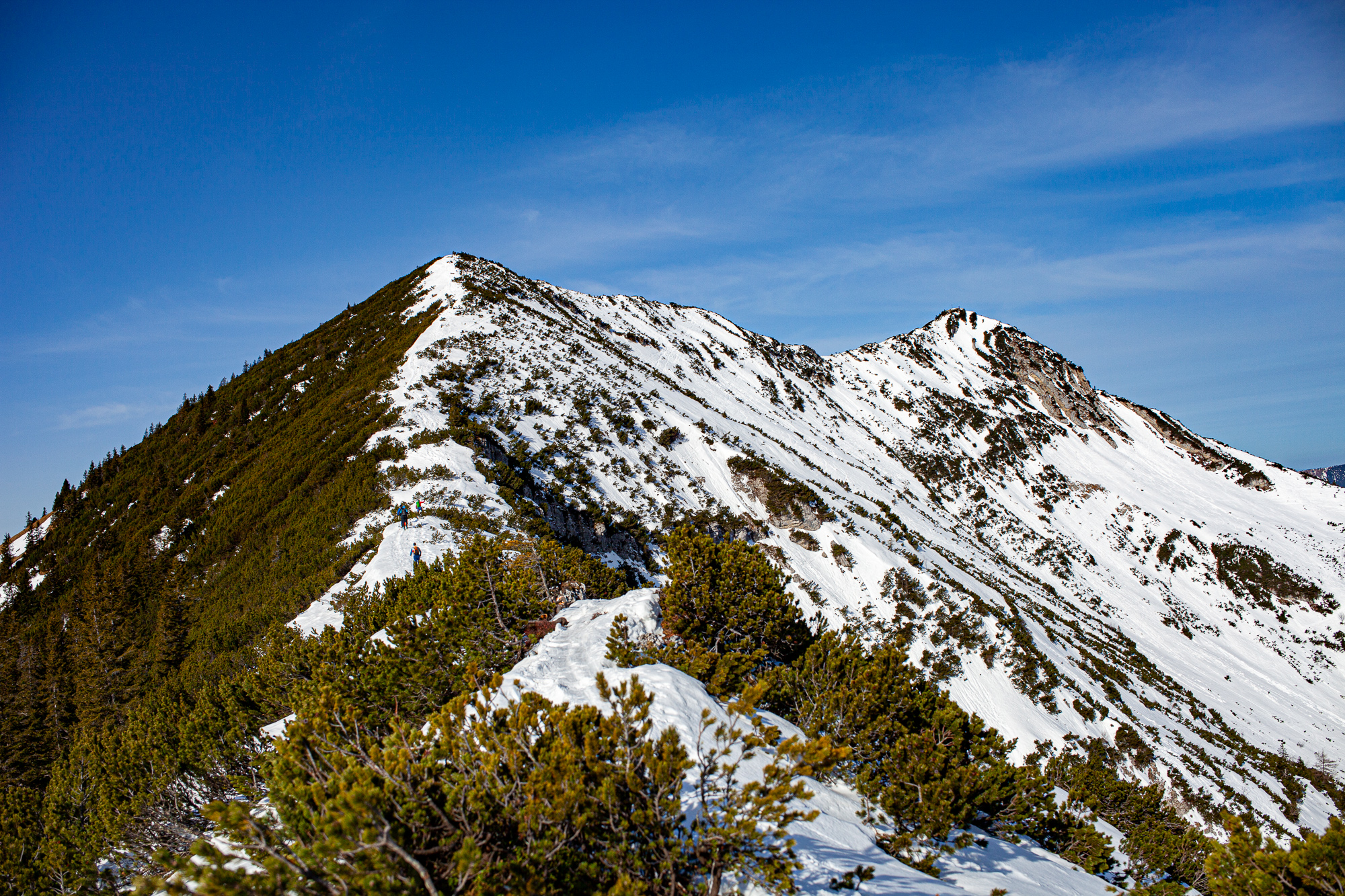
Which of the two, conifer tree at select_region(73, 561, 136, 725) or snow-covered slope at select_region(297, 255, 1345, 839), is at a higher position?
snow-covered slope at select_region(297, 255, 1345, 839)

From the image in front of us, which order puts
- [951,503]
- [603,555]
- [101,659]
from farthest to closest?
[951,503] < [603,555] < [101,659]

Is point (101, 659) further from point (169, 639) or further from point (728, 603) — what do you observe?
point (728, 603)

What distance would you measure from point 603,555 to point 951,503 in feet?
Answer: 156

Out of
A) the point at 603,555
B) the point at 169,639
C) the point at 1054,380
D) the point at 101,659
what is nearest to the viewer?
the point at 101,659

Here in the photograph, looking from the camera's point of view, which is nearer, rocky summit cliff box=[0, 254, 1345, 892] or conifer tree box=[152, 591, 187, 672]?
rocky summit cliff box=[0, 254, 1345, 892]

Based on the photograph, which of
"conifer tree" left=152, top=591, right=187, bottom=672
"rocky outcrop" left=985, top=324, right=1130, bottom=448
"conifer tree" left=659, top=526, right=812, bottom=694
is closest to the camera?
"conifer tree" left=659, top=526, right=812, bottom=694

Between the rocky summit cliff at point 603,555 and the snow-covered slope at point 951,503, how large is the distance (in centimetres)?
26

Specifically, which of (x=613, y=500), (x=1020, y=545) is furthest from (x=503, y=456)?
(x=1020, y=545)

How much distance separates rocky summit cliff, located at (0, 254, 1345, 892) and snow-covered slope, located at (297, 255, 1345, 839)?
261mm

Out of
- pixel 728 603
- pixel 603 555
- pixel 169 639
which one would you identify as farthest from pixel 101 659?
pixel 728 603

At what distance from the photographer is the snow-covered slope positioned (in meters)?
25.7

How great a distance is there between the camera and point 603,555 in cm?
2755

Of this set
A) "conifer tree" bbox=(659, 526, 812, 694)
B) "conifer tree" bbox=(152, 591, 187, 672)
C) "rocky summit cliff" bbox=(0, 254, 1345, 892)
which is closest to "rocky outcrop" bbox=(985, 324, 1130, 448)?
"rocky summit cliff" bbox=(0, 254, 1345, 892)

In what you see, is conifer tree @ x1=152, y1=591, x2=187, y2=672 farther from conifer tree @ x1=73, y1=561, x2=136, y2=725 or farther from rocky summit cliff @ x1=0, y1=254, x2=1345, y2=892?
conifer tree @ x1=73, y1=561, x2=136, y2=725
